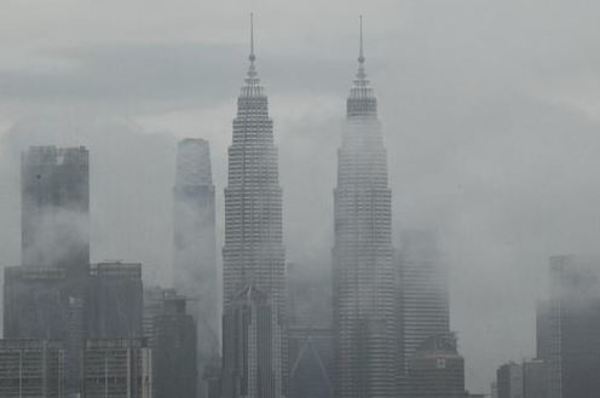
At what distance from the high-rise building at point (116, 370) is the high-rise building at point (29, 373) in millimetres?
702

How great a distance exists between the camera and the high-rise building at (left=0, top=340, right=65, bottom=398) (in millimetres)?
68500

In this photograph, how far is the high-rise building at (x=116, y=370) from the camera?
221ft

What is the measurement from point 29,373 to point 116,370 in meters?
2.59

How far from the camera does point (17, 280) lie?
78.6 meters

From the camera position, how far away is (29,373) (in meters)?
68.7

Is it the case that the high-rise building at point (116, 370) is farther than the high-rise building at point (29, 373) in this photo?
No

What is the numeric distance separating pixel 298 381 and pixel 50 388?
1526 centimetres

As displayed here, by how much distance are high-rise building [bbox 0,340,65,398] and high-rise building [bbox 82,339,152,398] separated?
2.30 feet

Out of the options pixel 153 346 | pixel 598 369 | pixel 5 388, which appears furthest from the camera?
pixel 598 369

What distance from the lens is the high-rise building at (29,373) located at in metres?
68.5

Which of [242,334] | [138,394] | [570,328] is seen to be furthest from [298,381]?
[138,394]

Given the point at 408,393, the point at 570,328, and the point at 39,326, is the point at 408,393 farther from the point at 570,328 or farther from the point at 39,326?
the point at 39,326

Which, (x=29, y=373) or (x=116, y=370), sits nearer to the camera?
(x=116, y=370)

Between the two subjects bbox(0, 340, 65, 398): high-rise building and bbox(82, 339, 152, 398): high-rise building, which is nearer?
bbox(82, 339, 152, 398): high-rise building
